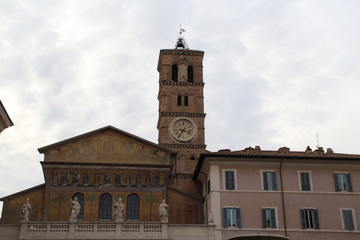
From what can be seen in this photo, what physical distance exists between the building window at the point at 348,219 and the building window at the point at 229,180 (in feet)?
24.0

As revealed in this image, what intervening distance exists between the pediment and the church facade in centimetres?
7

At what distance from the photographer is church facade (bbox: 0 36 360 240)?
30.5 meters

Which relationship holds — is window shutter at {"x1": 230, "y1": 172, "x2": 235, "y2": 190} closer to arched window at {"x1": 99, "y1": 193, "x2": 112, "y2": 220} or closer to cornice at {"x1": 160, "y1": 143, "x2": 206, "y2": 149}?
arched window at {"x1": 99, "y1": 193, "x2": 112, "y2": 220}

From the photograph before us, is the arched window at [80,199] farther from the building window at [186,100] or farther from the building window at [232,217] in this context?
the building window at [186,100]

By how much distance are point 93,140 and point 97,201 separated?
4738mm

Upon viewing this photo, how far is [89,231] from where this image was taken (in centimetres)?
3005

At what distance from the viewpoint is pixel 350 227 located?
32312 millimetres

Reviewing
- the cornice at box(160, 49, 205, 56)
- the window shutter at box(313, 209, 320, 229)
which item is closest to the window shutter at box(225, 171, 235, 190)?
the window shutter at box(313, 209, 320, 229)

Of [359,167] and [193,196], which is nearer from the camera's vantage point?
[359,167]

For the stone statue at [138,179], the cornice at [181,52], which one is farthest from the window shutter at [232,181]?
the cornice at [181,52]

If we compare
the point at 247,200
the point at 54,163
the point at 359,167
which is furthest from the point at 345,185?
the point at 54,163

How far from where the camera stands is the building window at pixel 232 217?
104ft

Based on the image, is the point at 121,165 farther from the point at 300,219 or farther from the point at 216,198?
the point at 300,219

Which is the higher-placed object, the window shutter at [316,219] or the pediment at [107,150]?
the pediment at [107,150]
